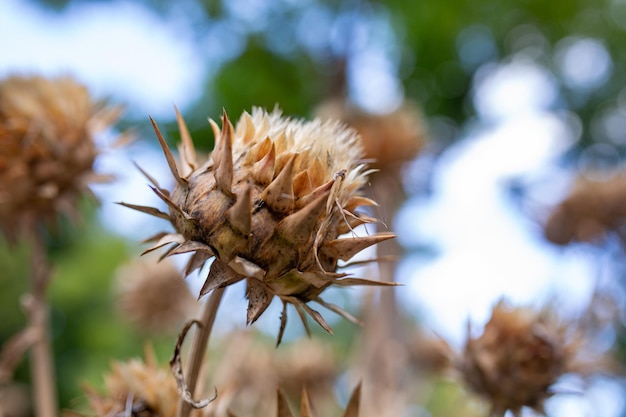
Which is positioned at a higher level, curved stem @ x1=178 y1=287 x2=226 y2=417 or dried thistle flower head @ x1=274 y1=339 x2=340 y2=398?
dried thistle flower head @ x1=274 y1=339 x2=340 y2=398

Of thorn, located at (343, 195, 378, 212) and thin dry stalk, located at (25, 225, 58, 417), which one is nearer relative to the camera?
thorn, located at (343, 195, 378, 212)

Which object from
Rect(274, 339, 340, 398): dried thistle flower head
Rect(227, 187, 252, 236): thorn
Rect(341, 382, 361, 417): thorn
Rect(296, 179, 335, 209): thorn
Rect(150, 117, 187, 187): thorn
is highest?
Rect(274, 339, 340, 398): dried thistle flower head

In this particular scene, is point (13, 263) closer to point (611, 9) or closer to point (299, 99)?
point (299, 99)

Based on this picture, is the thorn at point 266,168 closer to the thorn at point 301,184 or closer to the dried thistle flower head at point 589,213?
the thorn at point 301,184

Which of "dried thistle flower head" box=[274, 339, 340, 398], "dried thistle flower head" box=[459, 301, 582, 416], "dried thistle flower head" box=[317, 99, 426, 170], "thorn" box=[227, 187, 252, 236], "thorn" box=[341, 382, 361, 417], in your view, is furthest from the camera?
"dried thistle flower head" box=[317, 99, 426, 170]

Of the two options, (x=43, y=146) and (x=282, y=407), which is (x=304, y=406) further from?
(x=43, y=146)

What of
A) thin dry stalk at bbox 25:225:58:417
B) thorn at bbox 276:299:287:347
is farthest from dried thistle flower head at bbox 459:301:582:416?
thin dry stalk at bbox 25:225:58:417

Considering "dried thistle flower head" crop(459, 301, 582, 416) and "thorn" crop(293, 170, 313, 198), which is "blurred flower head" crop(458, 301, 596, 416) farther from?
"thorn" crop(293, 170, 313, 198)
